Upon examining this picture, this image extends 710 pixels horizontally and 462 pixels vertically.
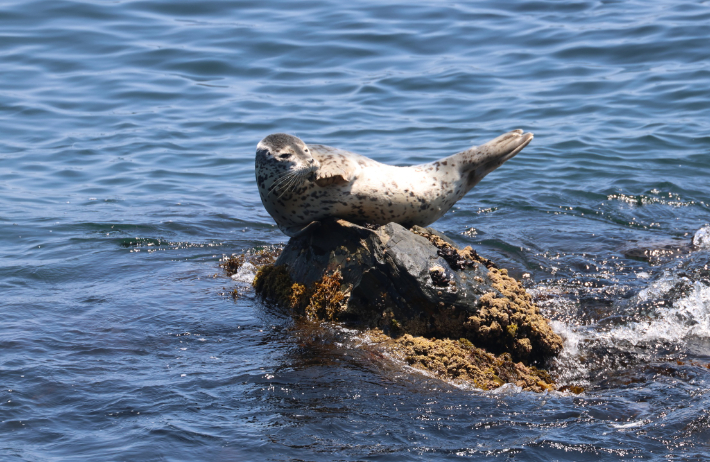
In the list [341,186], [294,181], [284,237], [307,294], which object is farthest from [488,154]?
[284,237]

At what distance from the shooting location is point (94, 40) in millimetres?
15812

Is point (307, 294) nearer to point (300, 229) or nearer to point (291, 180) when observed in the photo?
point (300, 229)

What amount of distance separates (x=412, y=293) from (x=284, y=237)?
11.0ft

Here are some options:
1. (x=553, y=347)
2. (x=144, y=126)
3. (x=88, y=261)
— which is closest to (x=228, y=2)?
(x=144, y=126)

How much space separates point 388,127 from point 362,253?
24.2 ft

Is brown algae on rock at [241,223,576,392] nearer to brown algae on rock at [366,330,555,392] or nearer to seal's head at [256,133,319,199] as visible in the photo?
brown algae on rock at [366,330,555,392]

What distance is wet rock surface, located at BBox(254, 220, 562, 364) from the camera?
486 cm

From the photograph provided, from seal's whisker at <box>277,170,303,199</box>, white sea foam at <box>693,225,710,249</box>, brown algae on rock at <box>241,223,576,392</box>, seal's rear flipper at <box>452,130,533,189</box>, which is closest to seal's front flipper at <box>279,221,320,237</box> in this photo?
brown algae on rock at <box>241,223,576,392</box>

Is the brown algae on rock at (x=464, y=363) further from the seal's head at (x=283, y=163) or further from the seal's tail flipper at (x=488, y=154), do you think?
the seal's tail flipper at (x=488, y=154)

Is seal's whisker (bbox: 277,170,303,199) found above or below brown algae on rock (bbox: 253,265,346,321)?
above

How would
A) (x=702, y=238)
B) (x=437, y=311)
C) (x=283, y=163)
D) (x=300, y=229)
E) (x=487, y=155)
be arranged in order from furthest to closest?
(x=702, y=238) < (x=487, y=155) < (x=300, y=229) < (x=283, y=163) < (x=437, y=311)

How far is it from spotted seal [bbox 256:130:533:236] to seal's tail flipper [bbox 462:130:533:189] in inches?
5.9

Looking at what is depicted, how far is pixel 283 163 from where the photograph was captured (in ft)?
17.0

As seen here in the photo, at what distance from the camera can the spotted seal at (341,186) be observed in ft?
17.2
